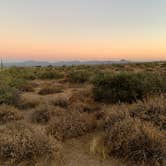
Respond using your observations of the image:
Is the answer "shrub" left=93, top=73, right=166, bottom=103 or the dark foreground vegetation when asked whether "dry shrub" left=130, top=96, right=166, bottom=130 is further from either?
"shrub" left=93, top=73, right=166, bottom=103

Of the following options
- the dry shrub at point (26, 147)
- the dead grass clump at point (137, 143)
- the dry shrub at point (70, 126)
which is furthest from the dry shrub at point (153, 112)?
the dry shrub at point (26, 147)

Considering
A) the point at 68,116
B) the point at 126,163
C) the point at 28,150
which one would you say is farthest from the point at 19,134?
the point at 126,163

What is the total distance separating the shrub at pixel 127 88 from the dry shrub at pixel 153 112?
2790mm

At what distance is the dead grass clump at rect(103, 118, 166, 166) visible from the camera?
16.2ft

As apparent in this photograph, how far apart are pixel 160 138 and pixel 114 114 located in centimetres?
168

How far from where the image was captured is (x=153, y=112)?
6.68 m

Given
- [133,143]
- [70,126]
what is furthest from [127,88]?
[133,143]

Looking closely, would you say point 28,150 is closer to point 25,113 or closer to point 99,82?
point 25,113

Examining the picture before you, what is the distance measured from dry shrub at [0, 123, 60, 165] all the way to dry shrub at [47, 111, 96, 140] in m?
0.86

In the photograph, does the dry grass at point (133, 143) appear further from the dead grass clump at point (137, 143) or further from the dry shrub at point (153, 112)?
the dry shrub at point (153, 112)

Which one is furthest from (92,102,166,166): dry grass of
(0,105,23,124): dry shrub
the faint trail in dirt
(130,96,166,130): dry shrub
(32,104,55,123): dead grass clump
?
(0,105,23,124): dry shrub

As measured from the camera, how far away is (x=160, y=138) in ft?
17.0

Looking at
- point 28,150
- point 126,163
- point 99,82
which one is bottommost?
point 126,163

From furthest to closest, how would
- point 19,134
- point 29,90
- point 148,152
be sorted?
1. point 29,90
2. point 19,134
3. point 148,152
